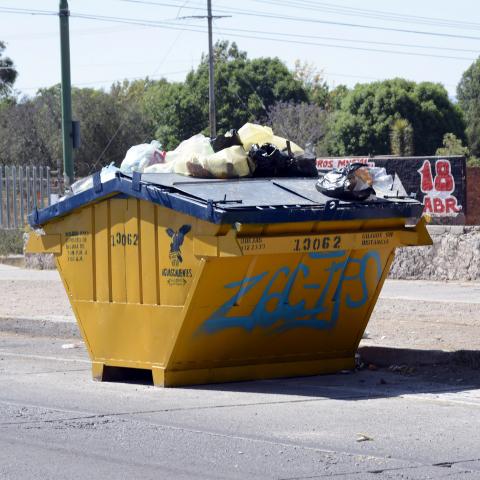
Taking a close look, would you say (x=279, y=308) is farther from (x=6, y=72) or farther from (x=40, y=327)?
(x=6, y=72)

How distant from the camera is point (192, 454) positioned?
22.2 feet

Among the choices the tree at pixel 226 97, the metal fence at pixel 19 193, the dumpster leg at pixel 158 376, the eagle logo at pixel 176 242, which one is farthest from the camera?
the tree at pixel 226 97

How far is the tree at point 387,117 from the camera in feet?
185

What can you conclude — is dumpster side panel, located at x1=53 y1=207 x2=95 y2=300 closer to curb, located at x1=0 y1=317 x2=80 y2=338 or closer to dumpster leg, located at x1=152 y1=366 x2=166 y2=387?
dumpster leg, located at x1=152 y1=366 x2=166 y2=387

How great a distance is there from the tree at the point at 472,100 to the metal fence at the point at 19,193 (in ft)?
150

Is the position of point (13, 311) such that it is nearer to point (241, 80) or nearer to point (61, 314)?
point (61, 314)

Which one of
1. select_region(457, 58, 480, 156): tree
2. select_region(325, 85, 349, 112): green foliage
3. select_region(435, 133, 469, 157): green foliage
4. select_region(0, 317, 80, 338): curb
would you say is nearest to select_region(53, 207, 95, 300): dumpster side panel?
select_region(0, 317, 80, 338): curb

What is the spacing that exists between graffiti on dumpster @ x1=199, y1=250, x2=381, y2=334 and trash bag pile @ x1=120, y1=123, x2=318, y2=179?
3.10 feet

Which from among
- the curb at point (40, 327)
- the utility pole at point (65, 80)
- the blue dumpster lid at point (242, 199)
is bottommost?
the curb at point (40, 327)

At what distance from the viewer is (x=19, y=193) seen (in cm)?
2519

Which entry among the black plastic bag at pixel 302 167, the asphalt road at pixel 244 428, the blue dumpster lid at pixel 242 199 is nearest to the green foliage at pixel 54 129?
the black plastic bag at pixel 302 167

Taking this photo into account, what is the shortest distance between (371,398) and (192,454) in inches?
96.2

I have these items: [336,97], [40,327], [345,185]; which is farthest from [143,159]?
[336,97]

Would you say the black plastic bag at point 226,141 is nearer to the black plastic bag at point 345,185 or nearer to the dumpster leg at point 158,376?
the black plastic bag at point 345,185
